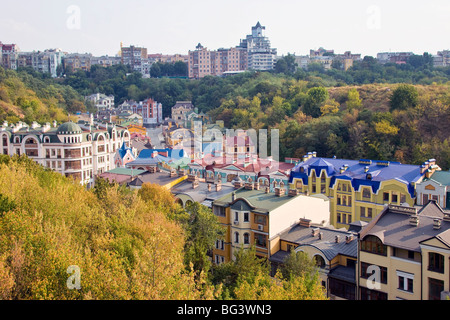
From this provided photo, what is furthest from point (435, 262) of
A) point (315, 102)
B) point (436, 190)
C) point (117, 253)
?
point (315, 102)

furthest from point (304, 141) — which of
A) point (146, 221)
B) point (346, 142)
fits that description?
point (146, 221)

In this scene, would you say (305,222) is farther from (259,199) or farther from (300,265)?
(300,265)

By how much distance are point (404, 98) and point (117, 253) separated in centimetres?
3131

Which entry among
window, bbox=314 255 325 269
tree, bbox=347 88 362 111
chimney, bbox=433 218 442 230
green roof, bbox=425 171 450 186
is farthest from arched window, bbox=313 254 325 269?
tree, bbox=347 88 362 111

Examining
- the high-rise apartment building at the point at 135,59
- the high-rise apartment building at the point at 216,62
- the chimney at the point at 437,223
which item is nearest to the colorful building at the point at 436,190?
the chimney at the point at 437,223

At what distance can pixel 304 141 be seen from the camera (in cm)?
3816

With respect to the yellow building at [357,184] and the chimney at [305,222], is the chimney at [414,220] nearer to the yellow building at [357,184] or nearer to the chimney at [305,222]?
the chimney at [305,222]

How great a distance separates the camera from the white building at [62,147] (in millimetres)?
33969

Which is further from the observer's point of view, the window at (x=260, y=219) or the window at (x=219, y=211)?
the window at (x=219, y=211)

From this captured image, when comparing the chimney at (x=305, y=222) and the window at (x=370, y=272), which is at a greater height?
the chimney at (x=305, y=222)

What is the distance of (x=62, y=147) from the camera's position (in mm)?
33875

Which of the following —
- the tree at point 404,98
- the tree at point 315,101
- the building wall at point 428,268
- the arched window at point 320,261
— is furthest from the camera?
the tree at point 315,101

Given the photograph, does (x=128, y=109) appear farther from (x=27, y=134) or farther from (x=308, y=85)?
(x=27, y=134)
